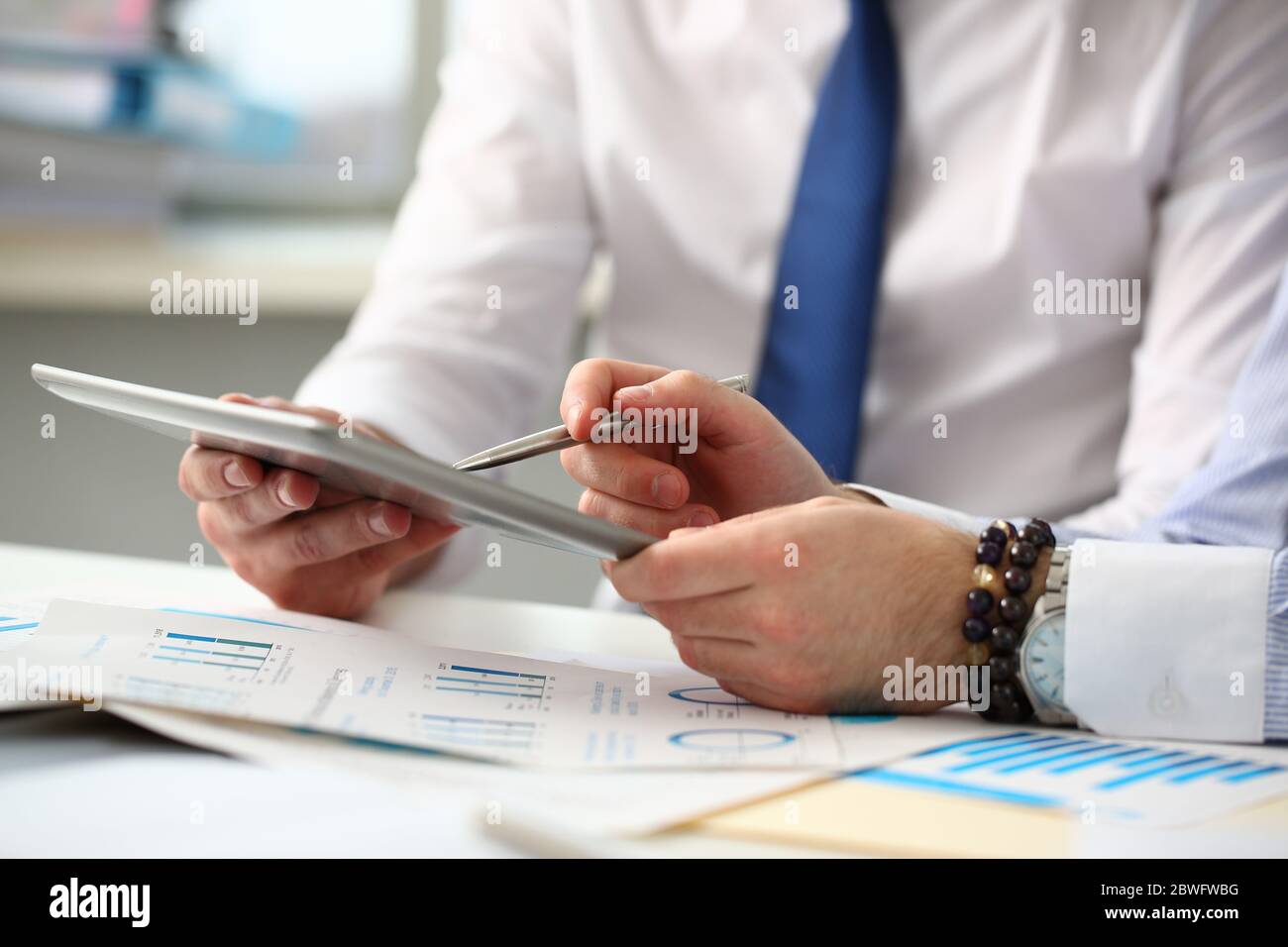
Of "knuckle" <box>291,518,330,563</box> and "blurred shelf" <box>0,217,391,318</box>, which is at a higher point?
Answer: "blurred shelf" <box>0,217,391,318</box>

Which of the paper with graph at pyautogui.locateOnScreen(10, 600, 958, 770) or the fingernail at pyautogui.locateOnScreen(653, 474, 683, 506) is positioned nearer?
the paper with graph at pyautogui.locateOnScreen(10, 600, 958, 770)

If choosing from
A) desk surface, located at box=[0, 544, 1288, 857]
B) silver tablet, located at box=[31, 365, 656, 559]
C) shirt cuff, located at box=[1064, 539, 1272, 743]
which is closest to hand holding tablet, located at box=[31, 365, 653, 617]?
silver tablet, located at box=[31, 365, 656, 559]

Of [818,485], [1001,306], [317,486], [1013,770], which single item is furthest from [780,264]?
[1013,770]

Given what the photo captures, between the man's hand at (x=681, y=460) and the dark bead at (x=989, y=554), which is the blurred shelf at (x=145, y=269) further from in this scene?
the dark bead at (x=989, y=554)

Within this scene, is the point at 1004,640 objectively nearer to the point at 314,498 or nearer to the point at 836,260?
the point at 314,498

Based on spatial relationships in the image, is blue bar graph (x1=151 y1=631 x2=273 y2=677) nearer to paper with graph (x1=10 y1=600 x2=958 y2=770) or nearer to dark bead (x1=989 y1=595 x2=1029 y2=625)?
paper with graph (x1=10 y1=600 x2=958 y2=770)

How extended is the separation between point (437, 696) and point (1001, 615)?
0.92ft

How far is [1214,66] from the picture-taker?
996 millimetres

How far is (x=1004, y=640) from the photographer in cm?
57

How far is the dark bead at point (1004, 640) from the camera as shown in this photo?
57 centimetres

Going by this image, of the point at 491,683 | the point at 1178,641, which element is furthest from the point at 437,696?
the point at 1178,641

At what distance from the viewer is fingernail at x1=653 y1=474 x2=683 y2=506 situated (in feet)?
2.03

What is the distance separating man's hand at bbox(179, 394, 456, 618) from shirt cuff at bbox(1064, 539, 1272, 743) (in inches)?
14.2
